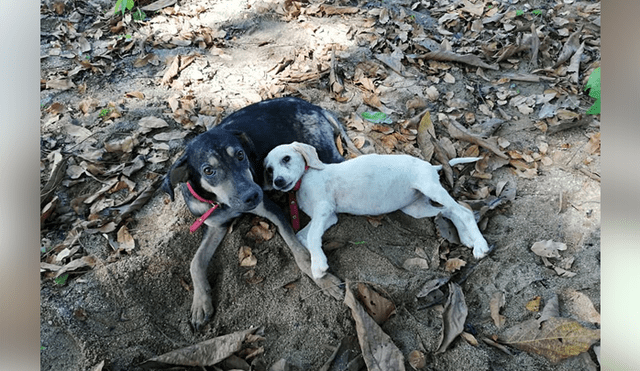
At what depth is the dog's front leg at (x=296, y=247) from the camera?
6.18ft

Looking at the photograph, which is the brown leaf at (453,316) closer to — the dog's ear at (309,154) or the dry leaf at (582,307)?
the dry leaf at (582,307)

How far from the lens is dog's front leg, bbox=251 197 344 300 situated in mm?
1884

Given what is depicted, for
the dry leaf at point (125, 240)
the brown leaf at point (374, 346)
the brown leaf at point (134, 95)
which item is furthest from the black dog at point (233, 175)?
the brown leaf at point (134, 95)

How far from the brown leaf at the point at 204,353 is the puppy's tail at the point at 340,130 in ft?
→ 2.84

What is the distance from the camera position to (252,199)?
1.81 metres

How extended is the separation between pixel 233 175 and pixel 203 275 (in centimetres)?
39

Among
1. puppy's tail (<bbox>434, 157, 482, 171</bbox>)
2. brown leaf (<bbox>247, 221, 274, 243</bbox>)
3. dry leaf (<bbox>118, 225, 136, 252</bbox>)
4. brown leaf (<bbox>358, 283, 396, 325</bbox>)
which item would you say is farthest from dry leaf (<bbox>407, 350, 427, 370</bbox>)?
dry leaf (<bbox>118, 225, 136, 252</bbox>)

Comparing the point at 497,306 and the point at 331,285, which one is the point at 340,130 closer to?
the point at 331,285

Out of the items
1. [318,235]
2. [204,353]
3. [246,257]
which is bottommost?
[204,353]

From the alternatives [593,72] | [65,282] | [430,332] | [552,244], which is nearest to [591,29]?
[593,72]

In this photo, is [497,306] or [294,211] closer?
[497,306]

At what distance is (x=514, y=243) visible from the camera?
201cm

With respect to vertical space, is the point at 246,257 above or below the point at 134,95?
below

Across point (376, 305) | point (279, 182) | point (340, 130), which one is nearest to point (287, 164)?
point (279, 182)
